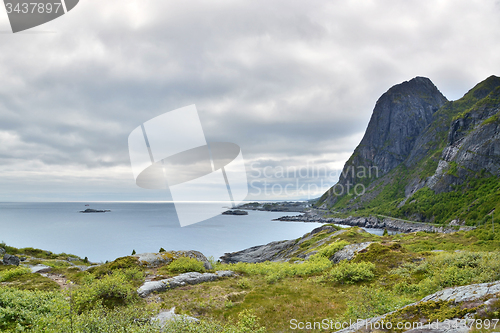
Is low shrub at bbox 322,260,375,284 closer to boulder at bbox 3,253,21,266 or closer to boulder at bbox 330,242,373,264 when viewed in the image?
boulder at bbox 330,242,373,264

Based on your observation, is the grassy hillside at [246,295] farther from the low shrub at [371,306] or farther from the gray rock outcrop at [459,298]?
the gray rock outcrop at [459,298]

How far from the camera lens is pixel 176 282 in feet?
63.7

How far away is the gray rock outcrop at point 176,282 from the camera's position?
17516 millimetres

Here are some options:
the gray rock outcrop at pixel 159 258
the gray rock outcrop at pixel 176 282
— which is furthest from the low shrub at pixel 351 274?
the gray rock outcrop at pixel 159 258

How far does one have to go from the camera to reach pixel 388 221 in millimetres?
179750

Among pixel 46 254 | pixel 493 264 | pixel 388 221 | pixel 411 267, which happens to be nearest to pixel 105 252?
pixel 46 254

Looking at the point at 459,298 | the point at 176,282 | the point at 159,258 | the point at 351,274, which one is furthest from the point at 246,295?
the point at 159,258

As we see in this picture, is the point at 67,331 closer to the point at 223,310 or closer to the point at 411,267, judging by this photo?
the point at 223,310

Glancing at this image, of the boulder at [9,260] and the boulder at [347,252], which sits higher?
the boulder at [9,260]

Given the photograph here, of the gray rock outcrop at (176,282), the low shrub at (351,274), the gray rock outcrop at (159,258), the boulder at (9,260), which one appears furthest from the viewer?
the boulder at (9,260)

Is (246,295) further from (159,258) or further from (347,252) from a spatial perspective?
(347,252)

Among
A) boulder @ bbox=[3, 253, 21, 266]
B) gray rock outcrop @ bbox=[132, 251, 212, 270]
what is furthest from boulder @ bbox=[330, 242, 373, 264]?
boulder @ bbox=[3, 253, 21, 266]

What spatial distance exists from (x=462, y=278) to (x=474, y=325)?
9.26 metres

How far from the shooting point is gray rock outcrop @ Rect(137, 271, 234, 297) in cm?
1752
